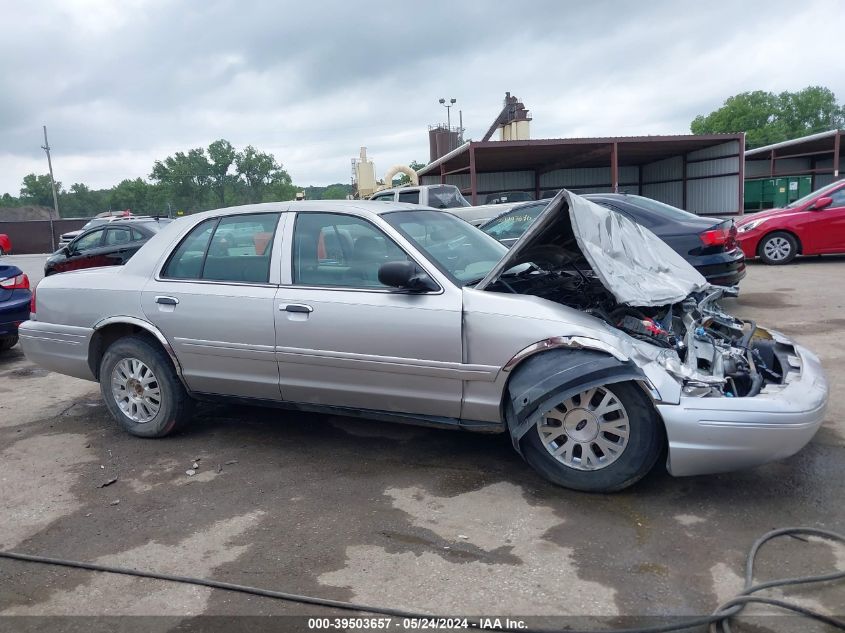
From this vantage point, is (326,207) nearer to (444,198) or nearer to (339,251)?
(339,251)

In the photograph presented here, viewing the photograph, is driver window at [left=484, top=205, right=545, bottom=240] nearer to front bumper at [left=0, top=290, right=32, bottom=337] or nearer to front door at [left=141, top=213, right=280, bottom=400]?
front door at [left=141, top=213, right=280, bottom=400]

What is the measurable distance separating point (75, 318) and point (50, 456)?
38.8 inches

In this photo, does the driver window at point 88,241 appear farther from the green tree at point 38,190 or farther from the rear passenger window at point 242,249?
the green tree at point 38,190

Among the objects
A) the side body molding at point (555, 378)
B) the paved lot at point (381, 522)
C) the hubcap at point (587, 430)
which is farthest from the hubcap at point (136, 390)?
the hubcap at point (587, 430)

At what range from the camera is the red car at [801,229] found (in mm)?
11656

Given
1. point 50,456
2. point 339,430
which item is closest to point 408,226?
A: point 339,430

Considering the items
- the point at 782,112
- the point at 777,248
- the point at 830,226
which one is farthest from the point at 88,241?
the point at 782,112

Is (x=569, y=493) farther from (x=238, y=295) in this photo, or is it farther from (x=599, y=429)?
(x=238, y=295)

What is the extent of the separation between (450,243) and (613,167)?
60.3 ft

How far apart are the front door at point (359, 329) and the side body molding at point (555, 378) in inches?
14.8

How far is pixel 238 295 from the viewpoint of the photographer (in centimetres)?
429

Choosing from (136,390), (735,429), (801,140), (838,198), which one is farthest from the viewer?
(801,140)

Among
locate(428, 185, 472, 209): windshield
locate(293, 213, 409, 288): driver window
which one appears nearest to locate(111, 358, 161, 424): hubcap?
locate(293, 213, 409, 288): driver window

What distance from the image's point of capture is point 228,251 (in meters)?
4.54
